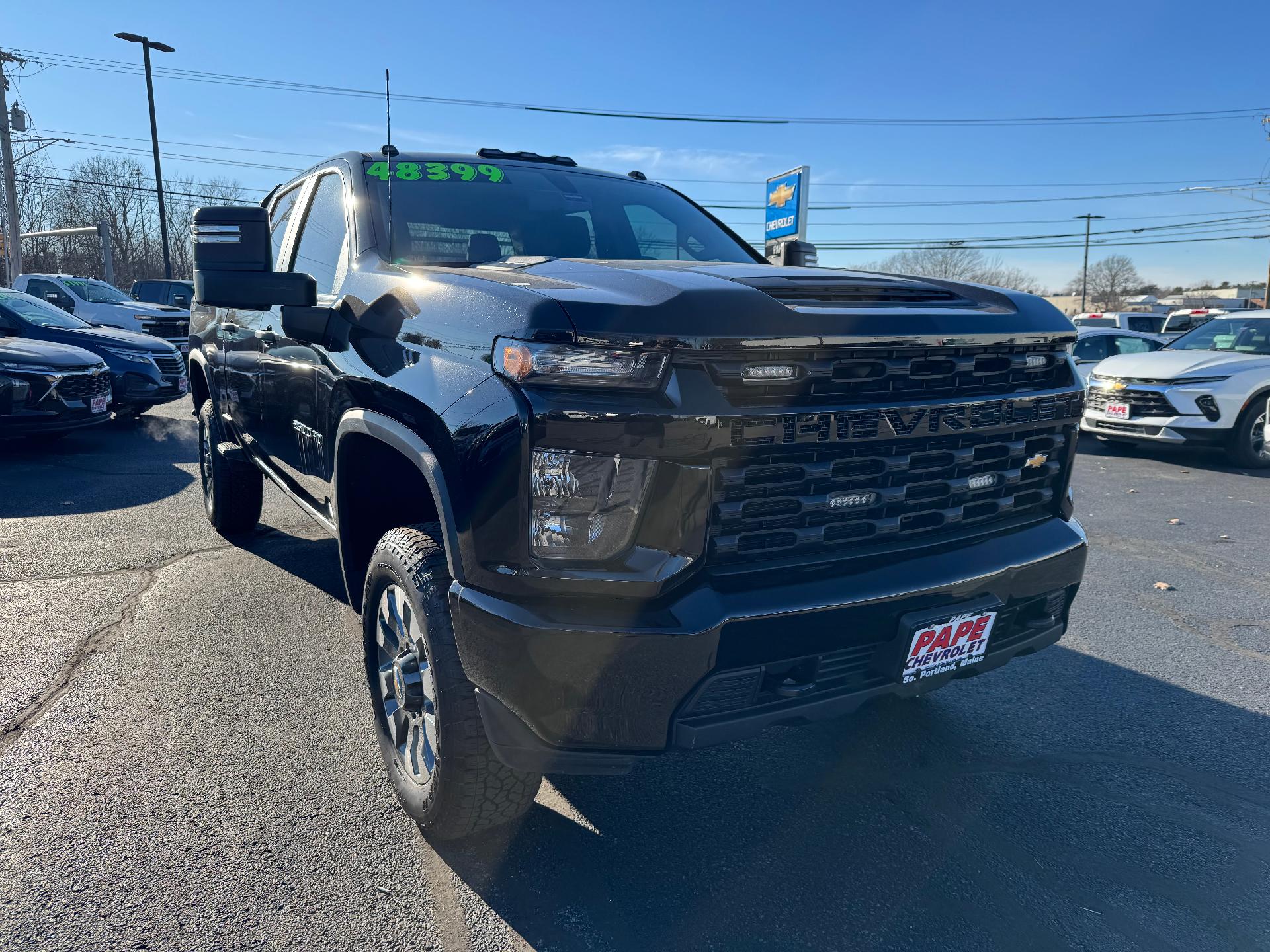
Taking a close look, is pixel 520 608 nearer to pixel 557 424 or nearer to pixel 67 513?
pixel 557 424

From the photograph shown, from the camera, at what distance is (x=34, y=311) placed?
406 inches

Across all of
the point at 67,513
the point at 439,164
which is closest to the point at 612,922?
the point at 439,164

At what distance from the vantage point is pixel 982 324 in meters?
2.27

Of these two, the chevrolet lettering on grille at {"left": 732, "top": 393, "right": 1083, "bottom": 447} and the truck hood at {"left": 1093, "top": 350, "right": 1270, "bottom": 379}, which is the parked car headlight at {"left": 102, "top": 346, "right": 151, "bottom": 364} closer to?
the chevrolet lettering on grille at {"left": 732, "top": 393, "right": 1083, "bottom": 447}

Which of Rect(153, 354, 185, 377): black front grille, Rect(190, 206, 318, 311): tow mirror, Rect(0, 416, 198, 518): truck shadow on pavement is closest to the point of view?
Rect(190, 206, 318, 311): tow mirror

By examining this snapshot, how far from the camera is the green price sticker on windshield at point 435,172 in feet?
10.8

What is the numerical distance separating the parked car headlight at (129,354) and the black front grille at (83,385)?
1.57m

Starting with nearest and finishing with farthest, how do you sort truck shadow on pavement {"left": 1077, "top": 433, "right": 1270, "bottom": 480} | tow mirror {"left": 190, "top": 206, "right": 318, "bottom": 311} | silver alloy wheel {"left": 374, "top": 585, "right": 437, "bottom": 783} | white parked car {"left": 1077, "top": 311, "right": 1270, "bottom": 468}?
silver alloy wheel {"left": 374, "top": 585, "right": 437, "bottom": 783} < tow mirror {"left": 190, "top": 206, "right": 318, "bottom": 311} < white parked car {"left": 1077, "top": 311, "right": 1270, "bottom": 468} < truck shadow on pavement {"left": 1077, "top": 433, "right": 1270, "bottom": 480}

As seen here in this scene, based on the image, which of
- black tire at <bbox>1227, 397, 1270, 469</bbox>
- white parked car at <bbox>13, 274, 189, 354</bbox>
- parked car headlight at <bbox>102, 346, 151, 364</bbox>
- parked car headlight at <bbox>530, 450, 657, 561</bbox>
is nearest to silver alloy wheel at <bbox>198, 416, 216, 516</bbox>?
parked car headlight at <bbox>530, 450, 657, 561</bbox>

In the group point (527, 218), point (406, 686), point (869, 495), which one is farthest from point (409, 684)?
point (527, 218)

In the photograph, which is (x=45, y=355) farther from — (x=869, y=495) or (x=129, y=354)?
(x=869, y=495)

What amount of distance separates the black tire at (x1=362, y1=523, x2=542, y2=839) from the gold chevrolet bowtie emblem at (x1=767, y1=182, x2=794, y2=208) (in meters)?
15.7

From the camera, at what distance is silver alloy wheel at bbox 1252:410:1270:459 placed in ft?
28.5

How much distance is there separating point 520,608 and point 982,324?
4.58 ft
